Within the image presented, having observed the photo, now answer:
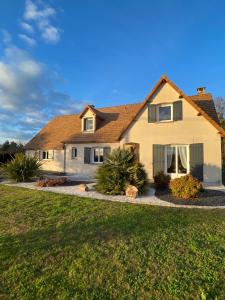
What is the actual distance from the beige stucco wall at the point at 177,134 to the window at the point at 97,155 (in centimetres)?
314

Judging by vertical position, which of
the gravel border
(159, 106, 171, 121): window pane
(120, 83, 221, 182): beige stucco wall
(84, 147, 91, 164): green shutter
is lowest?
the gravel border

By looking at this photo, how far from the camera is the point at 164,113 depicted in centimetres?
1576

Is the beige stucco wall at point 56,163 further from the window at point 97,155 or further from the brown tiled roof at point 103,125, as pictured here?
the window at point 97,155

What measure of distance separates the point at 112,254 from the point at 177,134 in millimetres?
11889

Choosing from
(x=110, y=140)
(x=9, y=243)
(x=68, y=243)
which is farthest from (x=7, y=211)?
(x=110, y=140)

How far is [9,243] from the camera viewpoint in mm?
5133

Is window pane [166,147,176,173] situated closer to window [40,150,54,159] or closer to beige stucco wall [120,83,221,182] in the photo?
beige stucco wall [120,83,221,182]

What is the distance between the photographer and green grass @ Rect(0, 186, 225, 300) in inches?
136

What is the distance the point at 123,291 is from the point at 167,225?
3297 millimetres

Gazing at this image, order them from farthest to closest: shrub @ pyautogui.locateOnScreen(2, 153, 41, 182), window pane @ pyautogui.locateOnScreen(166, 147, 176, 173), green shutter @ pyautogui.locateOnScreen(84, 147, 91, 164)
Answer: green shutter @ pyautogui.locateOnScreen(84, 147, 91, 164) < shrub @ pyautogui.locateOnScreen(2, 153, 41, 182) < window pane @ pyautogui.locateOnScreen(166, 147, 176, 173)

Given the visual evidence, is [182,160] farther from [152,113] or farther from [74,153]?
[74,153]

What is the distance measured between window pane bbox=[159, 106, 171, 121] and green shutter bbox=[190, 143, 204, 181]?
2.81 metres

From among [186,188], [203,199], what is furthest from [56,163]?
[203,199]

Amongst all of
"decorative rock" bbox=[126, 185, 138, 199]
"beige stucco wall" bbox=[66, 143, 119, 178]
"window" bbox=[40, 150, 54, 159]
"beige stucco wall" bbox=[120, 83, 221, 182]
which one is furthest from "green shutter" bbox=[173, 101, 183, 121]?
"window" bbox=[40, 150, 54, 159]
